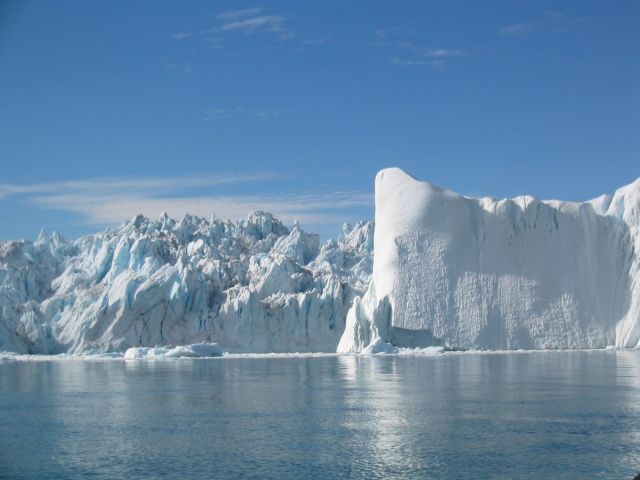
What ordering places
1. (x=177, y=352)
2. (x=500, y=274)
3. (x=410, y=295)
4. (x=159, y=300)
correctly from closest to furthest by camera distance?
(x=410, y=295) < (x=177, y=352) < (x=500, y=274) < (x=159, y=300)

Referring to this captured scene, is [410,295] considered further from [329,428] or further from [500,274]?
[329,428]

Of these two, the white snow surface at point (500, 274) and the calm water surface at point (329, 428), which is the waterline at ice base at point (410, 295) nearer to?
the white snow surface at point (500, 274)

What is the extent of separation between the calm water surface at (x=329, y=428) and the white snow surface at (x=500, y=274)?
1511 cm

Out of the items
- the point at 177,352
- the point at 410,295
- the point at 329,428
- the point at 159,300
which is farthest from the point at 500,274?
the point at 329,428

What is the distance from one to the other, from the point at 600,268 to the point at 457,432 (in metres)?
29.4

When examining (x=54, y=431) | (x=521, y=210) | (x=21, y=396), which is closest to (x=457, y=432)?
(x=54, y=431)

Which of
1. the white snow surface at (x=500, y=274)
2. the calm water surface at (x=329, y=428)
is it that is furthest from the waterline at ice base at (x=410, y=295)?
Answer: the calm water surface at (x=329, y=428)

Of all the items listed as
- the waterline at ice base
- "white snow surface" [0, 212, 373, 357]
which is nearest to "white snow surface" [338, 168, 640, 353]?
the waterline at ice base

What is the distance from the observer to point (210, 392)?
18.1m

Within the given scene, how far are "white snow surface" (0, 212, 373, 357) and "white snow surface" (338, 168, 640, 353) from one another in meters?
6.46

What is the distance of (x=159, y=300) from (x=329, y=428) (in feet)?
98.0

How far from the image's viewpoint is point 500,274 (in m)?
37.7

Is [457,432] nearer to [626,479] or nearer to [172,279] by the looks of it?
[626,479]

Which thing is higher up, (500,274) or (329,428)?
(500,274)
